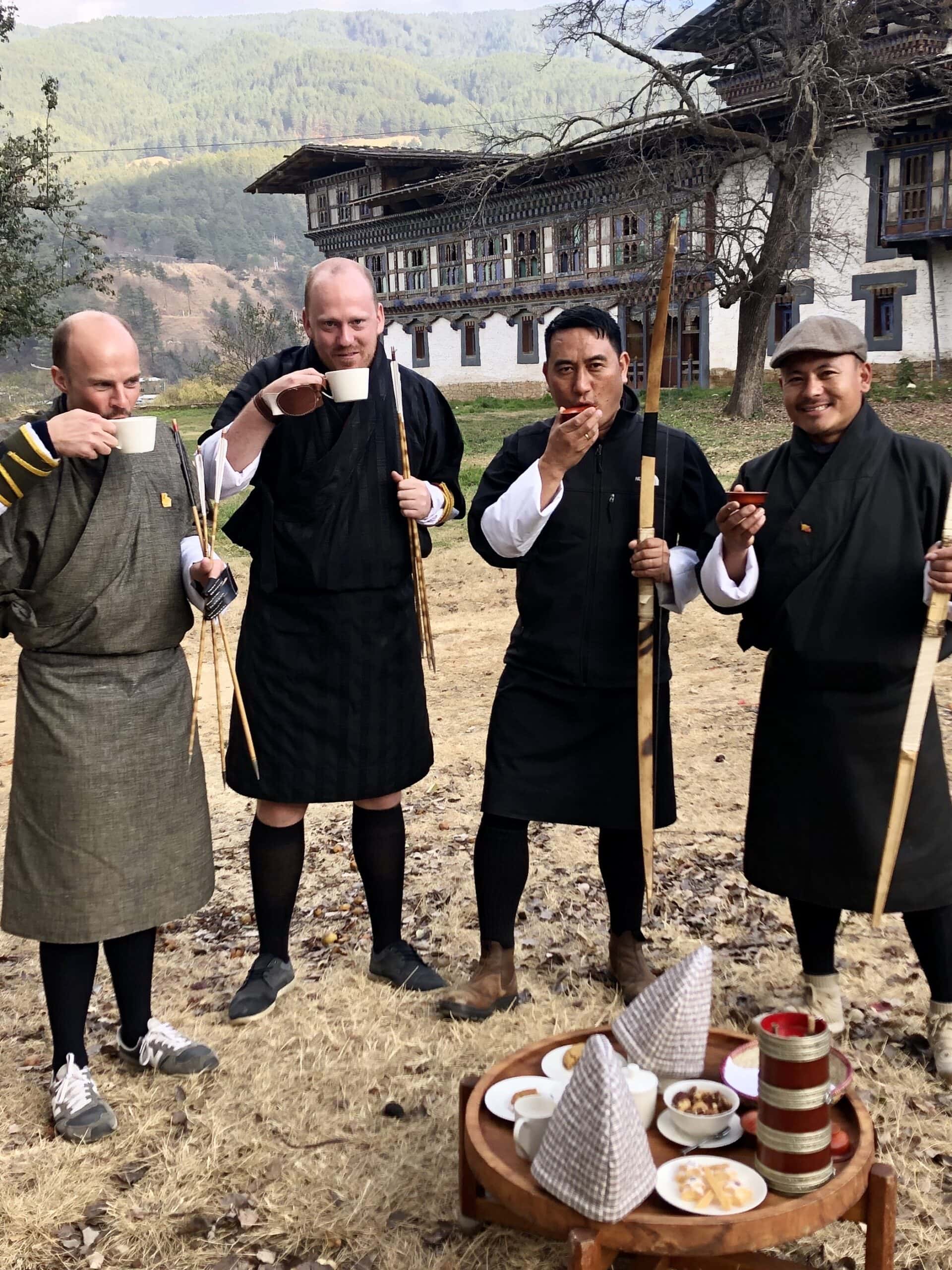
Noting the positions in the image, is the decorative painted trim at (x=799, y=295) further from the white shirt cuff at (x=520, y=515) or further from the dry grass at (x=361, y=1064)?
the white shirt cuff at (x=520, y=515)

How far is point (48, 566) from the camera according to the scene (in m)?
3.05

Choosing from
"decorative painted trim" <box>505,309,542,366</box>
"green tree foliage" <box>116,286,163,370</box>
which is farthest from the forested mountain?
"decorative painted trim" <box>505,309,542,366</box>

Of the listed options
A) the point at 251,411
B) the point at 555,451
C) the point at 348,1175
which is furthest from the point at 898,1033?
the point at 251,411

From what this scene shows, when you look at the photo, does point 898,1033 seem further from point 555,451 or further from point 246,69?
point 246,69

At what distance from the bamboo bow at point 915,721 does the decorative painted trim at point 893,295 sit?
22.1 meters

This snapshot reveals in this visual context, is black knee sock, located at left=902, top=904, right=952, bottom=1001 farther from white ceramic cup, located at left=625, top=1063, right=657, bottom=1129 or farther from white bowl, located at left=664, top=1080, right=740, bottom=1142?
white ceramic cup, located at left=625, top=1063, right=657, bottom=1129

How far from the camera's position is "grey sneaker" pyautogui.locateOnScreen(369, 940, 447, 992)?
3994 millimetres

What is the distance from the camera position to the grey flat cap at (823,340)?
3047 millimetres

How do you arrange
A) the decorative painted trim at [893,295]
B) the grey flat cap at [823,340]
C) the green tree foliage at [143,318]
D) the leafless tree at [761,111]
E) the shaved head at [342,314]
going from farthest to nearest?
the green tree foliage at [143,318]
the decorative painted trim at [893,295]
the leafless tree at [761,111]
the shaved head at [342,314]
the grey flat cap at [823,340]

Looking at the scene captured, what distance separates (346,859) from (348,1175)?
244 cm

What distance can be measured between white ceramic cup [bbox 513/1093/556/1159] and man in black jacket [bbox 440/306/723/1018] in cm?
122

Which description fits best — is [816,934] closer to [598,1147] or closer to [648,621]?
[648,621]

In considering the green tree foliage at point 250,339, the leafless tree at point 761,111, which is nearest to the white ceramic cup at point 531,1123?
the leafless tree at point 761,111

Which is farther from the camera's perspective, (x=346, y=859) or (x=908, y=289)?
(x=908, y=289)
